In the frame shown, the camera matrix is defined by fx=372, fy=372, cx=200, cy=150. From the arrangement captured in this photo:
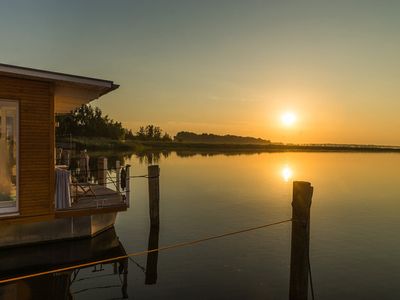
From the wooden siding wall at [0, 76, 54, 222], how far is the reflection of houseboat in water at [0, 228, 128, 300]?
1.43m

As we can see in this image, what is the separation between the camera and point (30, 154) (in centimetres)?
1128

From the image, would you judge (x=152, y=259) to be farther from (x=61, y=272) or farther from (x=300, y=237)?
(x=300, y=237)

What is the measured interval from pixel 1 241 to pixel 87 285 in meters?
3.23

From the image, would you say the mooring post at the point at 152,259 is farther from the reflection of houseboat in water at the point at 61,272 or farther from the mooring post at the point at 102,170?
the mooring post at the point at 102,170

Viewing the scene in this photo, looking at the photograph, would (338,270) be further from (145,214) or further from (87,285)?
(145,214)

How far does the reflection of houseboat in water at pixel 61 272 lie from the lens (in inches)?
392

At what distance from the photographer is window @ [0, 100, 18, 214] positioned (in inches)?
429

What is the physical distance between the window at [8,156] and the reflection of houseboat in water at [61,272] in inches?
67.8

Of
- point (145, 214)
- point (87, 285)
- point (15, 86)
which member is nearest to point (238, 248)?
point (87, 285)

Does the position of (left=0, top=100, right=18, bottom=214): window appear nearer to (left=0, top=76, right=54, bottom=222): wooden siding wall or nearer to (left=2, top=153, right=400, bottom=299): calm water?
(left=0, top=76, right=54, bottom=222): wooden siding wall

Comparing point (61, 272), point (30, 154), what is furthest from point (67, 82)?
point (61, 272)

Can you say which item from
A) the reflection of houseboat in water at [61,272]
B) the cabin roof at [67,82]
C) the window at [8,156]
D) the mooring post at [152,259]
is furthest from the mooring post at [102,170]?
the window at [8,156]

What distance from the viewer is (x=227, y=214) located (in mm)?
22547

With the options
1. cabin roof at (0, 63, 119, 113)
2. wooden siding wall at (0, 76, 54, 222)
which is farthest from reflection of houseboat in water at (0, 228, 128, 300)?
cabin roof at (0, 63, 119, 113)
